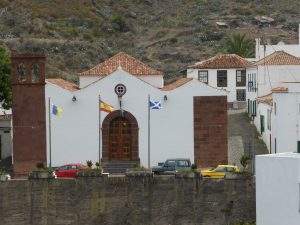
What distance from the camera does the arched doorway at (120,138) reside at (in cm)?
5759

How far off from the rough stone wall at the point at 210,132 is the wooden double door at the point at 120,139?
149 inches

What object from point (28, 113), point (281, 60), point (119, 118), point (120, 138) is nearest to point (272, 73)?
point (281, 60)

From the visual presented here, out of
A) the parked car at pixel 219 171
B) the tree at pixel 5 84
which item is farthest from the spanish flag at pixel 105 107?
the tree at pixel 5 84

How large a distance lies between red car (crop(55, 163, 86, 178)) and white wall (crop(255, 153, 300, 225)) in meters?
15.5

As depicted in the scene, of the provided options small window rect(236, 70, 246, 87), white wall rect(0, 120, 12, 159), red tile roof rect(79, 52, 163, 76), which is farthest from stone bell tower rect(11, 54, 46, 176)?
small window rect(236, 70, 246, 87)

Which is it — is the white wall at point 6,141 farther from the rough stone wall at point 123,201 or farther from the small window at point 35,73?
the rough stone wall at point 123,201

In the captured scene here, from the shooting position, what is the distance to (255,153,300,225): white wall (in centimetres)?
3519

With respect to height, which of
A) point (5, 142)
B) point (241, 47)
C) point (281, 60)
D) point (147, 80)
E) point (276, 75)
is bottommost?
point (5, 142)

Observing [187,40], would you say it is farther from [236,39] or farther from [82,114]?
[82,114]

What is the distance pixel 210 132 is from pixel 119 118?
200 inches

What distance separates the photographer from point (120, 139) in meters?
57.9

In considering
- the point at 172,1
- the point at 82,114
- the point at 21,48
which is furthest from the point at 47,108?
the point at 172,1

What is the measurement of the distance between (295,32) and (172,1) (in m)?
24.5

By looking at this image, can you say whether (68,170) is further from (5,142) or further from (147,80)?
(147,80)
